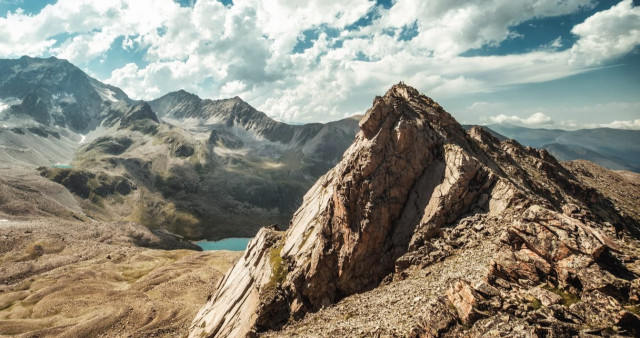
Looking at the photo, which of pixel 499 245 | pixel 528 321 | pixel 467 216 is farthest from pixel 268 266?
pixel 528 321

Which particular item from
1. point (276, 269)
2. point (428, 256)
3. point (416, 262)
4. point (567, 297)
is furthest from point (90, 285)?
point (567, 297)

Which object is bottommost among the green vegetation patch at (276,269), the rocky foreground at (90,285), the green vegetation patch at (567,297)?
the rocky foreground at (90,285)

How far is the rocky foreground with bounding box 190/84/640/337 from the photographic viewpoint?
23.4m

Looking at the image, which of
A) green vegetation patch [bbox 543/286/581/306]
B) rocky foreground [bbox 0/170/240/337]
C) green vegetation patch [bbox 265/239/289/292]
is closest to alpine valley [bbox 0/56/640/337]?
green vegetation patch [bbox 543/286/581/306]

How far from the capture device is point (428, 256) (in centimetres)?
3853

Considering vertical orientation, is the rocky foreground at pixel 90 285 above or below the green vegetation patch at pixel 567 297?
below

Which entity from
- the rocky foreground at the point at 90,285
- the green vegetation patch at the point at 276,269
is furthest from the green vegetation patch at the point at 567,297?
the rocky foreground at the point at 90,285

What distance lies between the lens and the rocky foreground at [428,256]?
922 inches

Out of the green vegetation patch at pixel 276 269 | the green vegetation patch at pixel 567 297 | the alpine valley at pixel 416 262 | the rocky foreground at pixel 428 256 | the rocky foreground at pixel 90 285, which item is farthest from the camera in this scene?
the rocky foreground at pixel 90 285

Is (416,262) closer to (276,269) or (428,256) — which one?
(428,256)

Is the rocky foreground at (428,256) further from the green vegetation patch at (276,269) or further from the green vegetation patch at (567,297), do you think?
the green vegetation patch at (276,269)

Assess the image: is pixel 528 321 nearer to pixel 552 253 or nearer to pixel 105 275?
pixel 552 253

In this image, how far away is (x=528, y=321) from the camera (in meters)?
21.6

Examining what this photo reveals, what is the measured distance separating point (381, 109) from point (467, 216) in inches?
928
